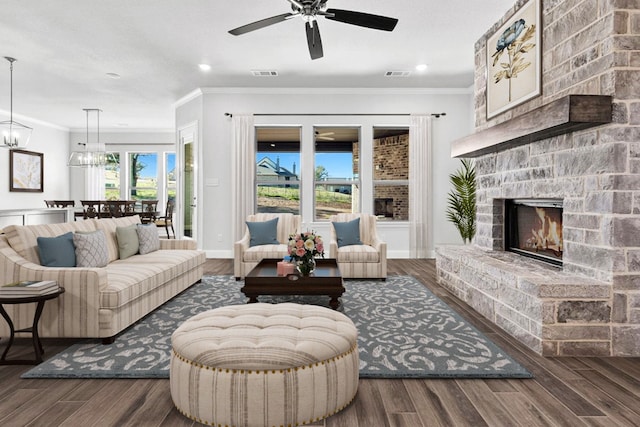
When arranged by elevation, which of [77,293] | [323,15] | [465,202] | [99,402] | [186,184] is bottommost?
[99,402]

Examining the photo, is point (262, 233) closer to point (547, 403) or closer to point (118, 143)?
point (547, 403)

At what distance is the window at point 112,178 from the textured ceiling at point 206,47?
3139 millimetres

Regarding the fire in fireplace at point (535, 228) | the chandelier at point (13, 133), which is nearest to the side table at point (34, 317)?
the chandelier at point (13, 133)

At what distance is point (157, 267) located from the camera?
12.2ft

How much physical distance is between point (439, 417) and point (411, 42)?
4280 mm

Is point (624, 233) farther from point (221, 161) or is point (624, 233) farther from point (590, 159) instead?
point (221, 161)

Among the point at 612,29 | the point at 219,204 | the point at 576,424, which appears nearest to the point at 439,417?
the point at 576,424

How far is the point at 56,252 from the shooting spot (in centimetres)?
313

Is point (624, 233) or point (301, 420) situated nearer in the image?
point (301, 420)

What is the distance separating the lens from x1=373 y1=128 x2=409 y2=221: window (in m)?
7.08

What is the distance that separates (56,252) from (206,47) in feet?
10.2

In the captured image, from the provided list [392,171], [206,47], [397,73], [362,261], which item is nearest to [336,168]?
[392,171]

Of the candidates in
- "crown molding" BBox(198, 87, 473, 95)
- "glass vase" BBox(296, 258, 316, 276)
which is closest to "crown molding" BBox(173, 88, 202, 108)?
"crown molding" BBox(198, 87, 473, 95)

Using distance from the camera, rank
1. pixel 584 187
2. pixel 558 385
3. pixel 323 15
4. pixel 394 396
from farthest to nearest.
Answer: pixel 323 15 → pixel 584 187 → pixel 558 385 → pixel 394 396
